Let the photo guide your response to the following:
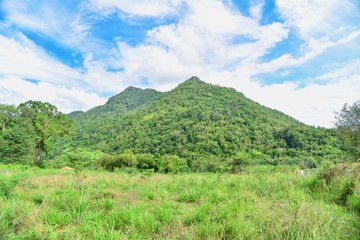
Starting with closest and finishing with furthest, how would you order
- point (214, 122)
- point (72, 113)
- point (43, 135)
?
point (43, 135) → point (214, 122) → point (72, 113)

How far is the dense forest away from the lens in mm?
29328

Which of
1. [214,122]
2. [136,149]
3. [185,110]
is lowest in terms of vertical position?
[136,149]

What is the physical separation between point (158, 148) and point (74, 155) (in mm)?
59000

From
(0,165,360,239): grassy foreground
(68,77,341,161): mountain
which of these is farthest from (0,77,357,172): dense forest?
(0,165,360,239): grassy foreground

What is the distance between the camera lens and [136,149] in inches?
2657

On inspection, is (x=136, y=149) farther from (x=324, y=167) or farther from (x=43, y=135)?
(x=324, y=167)

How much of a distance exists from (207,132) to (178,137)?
390 inches

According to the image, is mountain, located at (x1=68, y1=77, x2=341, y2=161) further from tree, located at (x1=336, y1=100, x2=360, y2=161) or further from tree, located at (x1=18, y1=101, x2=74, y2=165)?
tree, located at (x1=18, y1=101, x2=74, y2=165)

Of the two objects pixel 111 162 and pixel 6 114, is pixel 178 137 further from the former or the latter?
pixel 6 114

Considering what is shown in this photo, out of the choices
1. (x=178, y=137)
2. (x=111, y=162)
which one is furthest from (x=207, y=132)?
(x=111, y=162)

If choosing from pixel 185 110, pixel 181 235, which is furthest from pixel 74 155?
pixel 185 110

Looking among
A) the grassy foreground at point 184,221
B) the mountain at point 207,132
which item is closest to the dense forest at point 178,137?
the mountain at point 207,132

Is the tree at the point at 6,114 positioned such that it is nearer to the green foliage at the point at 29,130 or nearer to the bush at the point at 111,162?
the green foliage at the point at 29,130

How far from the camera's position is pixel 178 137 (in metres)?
72.2
